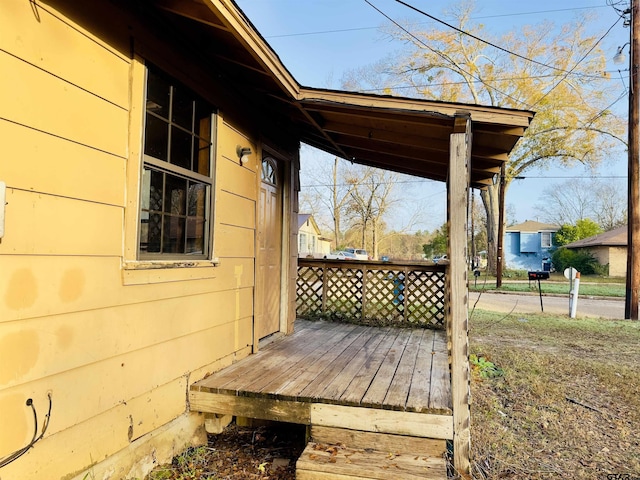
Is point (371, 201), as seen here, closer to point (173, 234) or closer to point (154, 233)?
point (173, 234)

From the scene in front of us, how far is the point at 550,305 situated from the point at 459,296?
10060mm

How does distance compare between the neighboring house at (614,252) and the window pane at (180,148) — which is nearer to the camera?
the window pane at (180,148)

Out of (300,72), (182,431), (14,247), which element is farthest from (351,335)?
(300,72)

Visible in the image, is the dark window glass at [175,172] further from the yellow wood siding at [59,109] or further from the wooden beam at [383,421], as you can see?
the wooden beam at [383,421]

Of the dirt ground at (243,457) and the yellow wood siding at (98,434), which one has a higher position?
the yellow wood siding at (98,434)

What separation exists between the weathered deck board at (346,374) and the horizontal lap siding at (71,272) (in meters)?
0.62

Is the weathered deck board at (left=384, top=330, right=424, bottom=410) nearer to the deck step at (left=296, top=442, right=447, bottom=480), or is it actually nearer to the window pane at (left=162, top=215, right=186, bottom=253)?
the deck step at (left=296, top=442, right=447, bottom=480)

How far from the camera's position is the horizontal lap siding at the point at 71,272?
164cm

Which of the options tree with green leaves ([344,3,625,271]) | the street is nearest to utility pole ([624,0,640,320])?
the street

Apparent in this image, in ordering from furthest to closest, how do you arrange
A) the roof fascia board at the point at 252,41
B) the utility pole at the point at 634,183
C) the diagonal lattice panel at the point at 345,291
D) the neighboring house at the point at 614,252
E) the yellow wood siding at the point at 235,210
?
the neighboring house at the point at 614,252
the utility pole at the point at 634,183
the diagonal lattice panel at the point at 345,291
the yellow wood siding at the point at 235,210
the roof fascia board at the point at 252,41

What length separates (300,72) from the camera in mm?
16984

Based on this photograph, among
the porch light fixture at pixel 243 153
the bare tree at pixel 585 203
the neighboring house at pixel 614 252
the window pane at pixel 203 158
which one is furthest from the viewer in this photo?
the bare tree at pixel 585 203

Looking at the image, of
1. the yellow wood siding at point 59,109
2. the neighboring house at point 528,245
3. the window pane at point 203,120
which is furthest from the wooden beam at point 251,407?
the neighboring house at point 528,245

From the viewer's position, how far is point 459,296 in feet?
8.80
